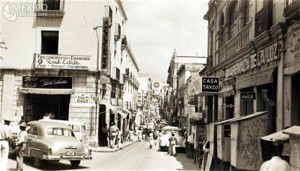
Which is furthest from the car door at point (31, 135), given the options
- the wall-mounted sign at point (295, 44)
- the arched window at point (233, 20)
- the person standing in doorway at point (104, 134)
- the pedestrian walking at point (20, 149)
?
the person standing in doorway at point (104, 134)

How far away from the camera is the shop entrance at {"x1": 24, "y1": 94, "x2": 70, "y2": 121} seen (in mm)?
26219

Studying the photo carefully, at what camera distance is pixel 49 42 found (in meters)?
26.3

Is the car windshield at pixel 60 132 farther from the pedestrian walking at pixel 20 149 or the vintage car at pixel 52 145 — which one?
the pedestrian walking at pixel 20 149

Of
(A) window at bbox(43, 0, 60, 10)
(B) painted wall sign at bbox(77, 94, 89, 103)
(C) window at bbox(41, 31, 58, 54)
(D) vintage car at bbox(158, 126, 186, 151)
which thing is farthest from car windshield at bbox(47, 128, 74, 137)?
(A) window at bbox(43, 0, 60, 10)

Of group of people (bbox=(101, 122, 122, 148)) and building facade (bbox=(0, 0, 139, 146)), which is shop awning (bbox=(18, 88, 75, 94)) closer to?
building facade (bbox=(0, 0, 139, 146))

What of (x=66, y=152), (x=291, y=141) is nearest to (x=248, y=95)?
(x=66, y=152)

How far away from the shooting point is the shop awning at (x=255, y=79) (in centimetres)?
1251

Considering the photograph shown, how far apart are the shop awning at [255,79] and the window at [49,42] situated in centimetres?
1324

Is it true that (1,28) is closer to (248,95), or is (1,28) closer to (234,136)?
(248,95)

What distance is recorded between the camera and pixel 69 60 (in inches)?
989

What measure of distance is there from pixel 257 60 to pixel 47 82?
14879 millimetres

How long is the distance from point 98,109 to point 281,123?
1631 cm

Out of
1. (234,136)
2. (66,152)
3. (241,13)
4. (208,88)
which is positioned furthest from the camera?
(208,88)

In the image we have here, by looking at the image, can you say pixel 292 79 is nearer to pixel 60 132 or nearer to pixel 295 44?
pixel 295 44
